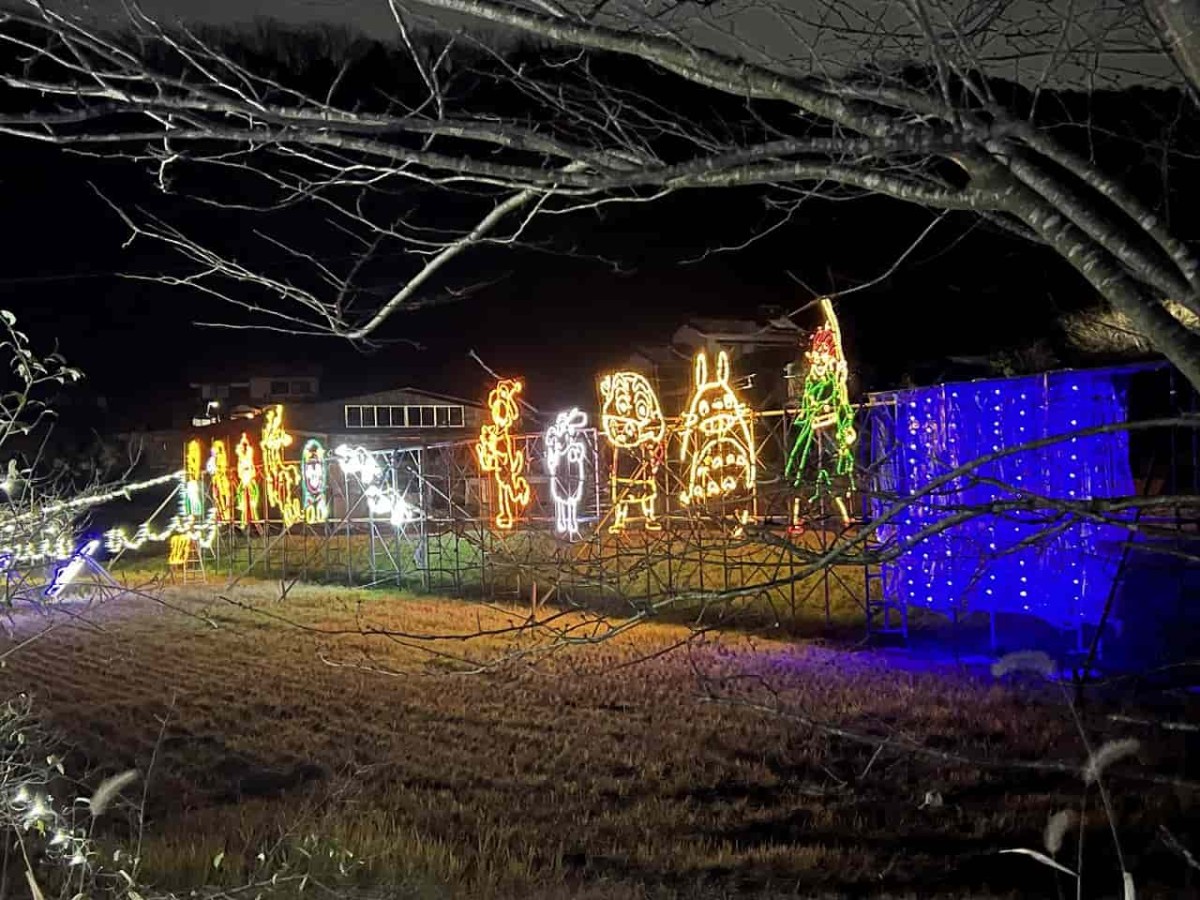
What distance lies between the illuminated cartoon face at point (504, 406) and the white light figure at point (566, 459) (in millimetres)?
892

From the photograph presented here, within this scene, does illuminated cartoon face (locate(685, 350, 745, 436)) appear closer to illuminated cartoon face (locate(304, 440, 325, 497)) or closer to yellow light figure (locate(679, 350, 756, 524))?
yellow light figure (locate(679, 350, 756, 524))

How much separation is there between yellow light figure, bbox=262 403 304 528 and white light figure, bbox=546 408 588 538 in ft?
28.6

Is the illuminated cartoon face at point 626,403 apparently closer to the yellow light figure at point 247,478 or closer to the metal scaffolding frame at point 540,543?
the metal scaffolding frame at point 540,543

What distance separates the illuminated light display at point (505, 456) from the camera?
19094mm

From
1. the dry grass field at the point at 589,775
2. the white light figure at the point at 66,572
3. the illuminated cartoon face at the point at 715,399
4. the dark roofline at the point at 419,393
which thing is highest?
the dark roofline at the point at 419,393

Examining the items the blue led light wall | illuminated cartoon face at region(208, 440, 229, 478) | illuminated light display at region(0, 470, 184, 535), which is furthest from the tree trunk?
illuminated cartoon face at region(208, 440, 229, 478)

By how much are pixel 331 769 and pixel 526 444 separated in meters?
11.9

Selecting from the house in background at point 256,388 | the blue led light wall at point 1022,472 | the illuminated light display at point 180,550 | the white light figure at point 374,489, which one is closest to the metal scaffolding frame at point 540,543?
the white light figure at point 374,489

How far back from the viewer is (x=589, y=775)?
24.0 feet

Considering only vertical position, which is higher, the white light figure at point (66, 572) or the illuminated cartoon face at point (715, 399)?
the illuminated cartoon face at point (715, 399)

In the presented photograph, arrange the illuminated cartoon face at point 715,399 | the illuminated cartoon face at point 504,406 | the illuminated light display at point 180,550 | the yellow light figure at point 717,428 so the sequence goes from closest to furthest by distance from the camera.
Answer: the yellow light figure at point 717,428 < the illuminated cartoon face at point 715,399 < the illuminated cartoon face at point 504,406 < the illuminated light display at point 180,550

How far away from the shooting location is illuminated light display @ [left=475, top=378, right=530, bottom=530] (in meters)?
19.1

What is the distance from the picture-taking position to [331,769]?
768 centimetres

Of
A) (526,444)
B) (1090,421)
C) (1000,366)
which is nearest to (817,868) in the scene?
(1090,421)
